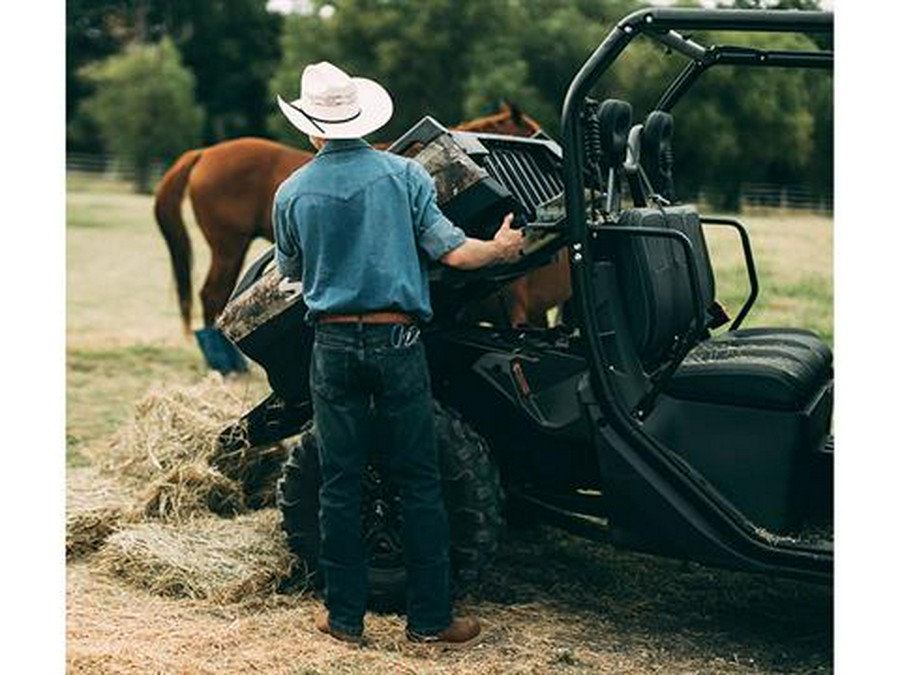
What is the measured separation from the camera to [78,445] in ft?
22.1

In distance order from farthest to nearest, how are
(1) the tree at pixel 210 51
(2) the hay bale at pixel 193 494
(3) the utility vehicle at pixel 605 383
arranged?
(1) the tree at pixel 210 51 < (2) the hay bale at pixel 193 494 < (3) the utility vehicle at pixel 605 383

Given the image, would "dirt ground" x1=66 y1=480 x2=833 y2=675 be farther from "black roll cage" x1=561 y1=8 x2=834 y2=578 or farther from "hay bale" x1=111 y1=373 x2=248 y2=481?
"hay bale" x1=111 y1=373 x2=248 y2=481

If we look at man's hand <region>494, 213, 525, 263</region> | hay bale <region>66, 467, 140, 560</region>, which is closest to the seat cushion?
man's hand <region>494, 213, 525, 263</region>

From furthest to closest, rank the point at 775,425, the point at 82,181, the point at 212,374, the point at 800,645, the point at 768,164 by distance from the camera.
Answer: the point at 82,181 → the point at 768,164 → the point at 212,374 → the point at 800,645 → the point at 775,425

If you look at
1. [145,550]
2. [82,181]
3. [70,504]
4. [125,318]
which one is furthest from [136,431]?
[82,181]

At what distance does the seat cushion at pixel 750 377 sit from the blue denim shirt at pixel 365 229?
2.45 feet

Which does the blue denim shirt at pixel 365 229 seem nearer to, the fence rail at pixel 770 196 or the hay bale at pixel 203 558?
the hay bale at pixel 203 558

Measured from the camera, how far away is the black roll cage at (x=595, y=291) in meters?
3.64

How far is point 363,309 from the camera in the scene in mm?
3861

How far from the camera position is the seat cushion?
3.87 metres

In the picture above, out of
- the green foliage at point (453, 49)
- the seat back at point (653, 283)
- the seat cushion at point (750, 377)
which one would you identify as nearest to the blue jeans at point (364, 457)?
the seat back at point (653, 283)

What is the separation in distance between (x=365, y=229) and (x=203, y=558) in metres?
1.36

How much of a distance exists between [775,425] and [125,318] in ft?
30.0

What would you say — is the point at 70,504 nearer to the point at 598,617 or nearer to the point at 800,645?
the point at 598,617
